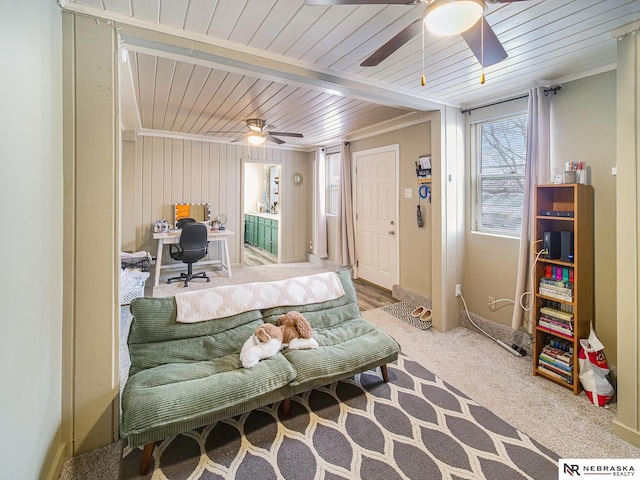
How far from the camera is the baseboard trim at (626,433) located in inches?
71.8

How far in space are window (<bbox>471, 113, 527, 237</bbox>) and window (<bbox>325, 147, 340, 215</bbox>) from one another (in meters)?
2.86

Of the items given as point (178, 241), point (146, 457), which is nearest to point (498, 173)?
point (146, 457)

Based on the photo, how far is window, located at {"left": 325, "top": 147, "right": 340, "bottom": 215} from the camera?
5914mm

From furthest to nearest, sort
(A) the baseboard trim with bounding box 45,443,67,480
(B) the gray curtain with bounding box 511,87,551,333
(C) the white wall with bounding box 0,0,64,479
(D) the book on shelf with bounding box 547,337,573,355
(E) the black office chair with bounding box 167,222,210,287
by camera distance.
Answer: (E) the black office chair with bounding box 167,222,210,287
(B) the gray curtain with bounding box 511,87,551,333
(D) the book on shelf with bounding box 547,337,573,355
(A) the baseboard trim with bounding box 45,443,67,480
(C) the white wall with bounding box 0,0,64,479

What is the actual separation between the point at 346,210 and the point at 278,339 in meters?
3.43

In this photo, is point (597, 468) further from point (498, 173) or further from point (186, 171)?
point (186, 171)

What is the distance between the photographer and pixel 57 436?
5.34 feet

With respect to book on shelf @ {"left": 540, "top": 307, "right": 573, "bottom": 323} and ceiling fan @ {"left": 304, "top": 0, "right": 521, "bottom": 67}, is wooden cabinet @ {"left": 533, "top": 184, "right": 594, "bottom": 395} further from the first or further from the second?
ceiling fan @ {"left": 304, "top": 0, "right": 521, "bottom": 67}

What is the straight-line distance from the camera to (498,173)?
10.6ft

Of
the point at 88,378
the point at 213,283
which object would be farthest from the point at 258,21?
the point at 213,283

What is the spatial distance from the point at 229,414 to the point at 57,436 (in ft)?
2.85

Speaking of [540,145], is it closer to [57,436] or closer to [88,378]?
[88,378]

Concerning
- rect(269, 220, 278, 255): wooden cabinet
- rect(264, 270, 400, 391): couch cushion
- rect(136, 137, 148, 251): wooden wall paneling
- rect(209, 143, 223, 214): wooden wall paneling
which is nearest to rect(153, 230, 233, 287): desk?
rect(136, 137, 148, 251): wooden wall paneling

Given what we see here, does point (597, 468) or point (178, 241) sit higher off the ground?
point (178, 241)
